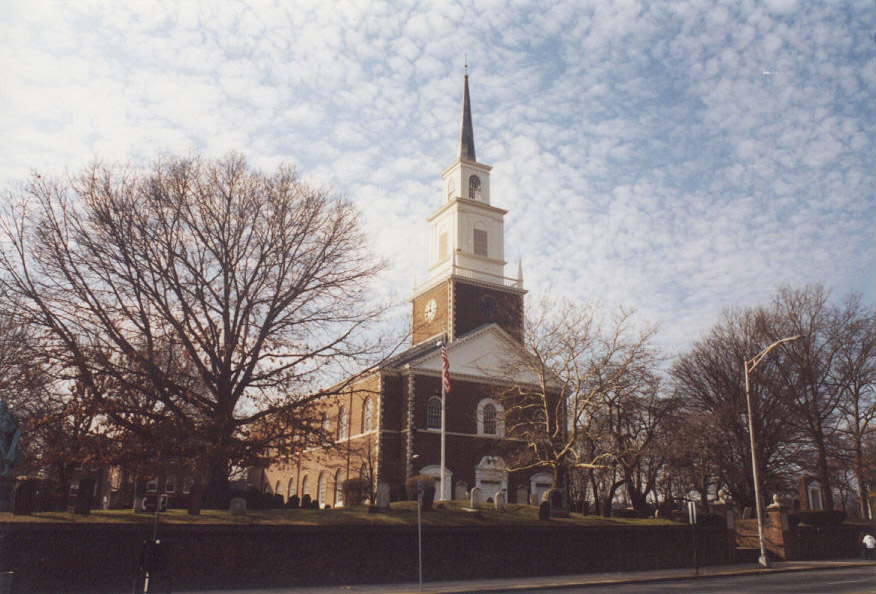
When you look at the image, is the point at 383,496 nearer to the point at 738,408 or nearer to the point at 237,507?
the point at 237,507

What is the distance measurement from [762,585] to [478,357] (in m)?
25.4

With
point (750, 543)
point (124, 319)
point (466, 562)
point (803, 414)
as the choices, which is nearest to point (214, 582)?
point (466, 562)

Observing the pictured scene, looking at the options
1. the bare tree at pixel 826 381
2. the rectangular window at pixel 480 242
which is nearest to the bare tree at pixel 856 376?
the bare tree at pixel 826 381

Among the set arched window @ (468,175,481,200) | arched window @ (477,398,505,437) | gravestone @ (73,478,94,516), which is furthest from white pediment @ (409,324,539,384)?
gravestone @ (73,478,94,516)

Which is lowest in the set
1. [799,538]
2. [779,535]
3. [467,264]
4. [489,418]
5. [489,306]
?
[799,538]

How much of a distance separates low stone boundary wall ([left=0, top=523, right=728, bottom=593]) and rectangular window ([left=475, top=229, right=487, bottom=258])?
25325 millimetres

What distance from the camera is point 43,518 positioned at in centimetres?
1944

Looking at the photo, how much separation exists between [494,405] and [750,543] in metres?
16.4

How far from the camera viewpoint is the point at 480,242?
163 ft

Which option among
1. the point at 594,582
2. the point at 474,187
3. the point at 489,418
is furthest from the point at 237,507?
the point at 474,187

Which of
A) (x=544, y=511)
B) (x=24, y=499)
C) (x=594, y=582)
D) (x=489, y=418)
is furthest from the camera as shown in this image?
(x=489, y=418)

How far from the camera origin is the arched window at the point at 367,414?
145ft

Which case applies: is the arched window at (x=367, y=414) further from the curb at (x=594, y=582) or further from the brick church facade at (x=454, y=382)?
the curb at (x=594, y=582)

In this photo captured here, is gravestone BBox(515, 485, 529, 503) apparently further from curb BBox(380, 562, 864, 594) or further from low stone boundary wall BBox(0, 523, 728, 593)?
curb BBox(380, 562, 864, 594)
